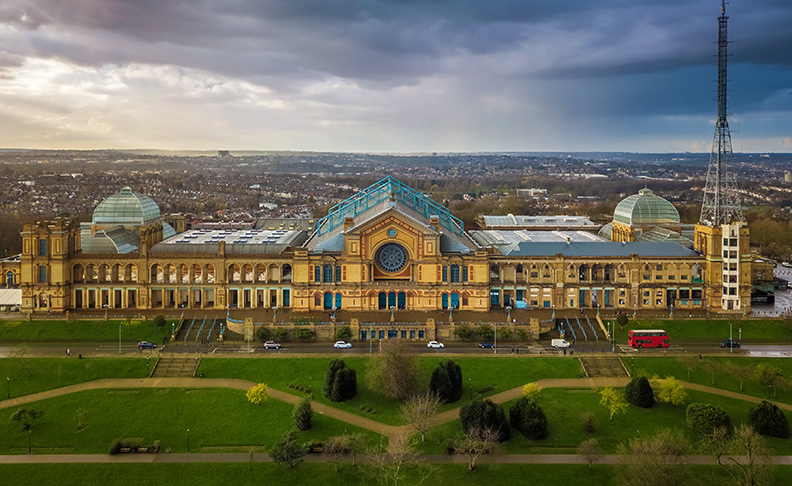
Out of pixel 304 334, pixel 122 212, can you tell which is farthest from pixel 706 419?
pixel 122 212

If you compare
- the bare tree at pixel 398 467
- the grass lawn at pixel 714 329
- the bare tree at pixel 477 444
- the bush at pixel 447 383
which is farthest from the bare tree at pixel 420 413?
the grass lawn at pixel 714 329

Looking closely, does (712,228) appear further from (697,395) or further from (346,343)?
(346,343)

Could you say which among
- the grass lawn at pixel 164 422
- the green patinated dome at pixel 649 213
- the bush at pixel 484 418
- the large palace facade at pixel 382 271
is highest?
the green patinated dome at pixel 649 213

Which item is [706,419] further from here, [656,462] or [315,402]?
[315,402]

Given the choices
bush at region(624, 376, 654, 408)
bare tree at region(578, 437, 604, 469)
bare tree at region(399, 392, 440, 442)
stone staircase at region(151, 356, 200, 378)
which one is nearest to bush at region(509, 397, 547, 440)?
A: bare tree at region(578, 437, 604, 469)

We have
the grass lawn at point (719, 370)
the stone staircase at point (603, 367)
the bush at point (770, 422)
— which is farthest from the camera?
the stone staircase at point (603, 367)

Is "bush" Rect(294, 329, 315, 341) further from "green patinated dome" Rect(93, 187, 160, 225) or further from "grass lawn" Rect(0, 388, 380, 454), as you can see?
"green patinated dome" Rect(93, 187, 160, 225)

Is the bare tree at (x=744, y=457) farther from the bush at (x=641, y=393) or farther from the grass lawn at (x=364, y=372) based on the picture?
the grass lawn at (x=364, y=372)
